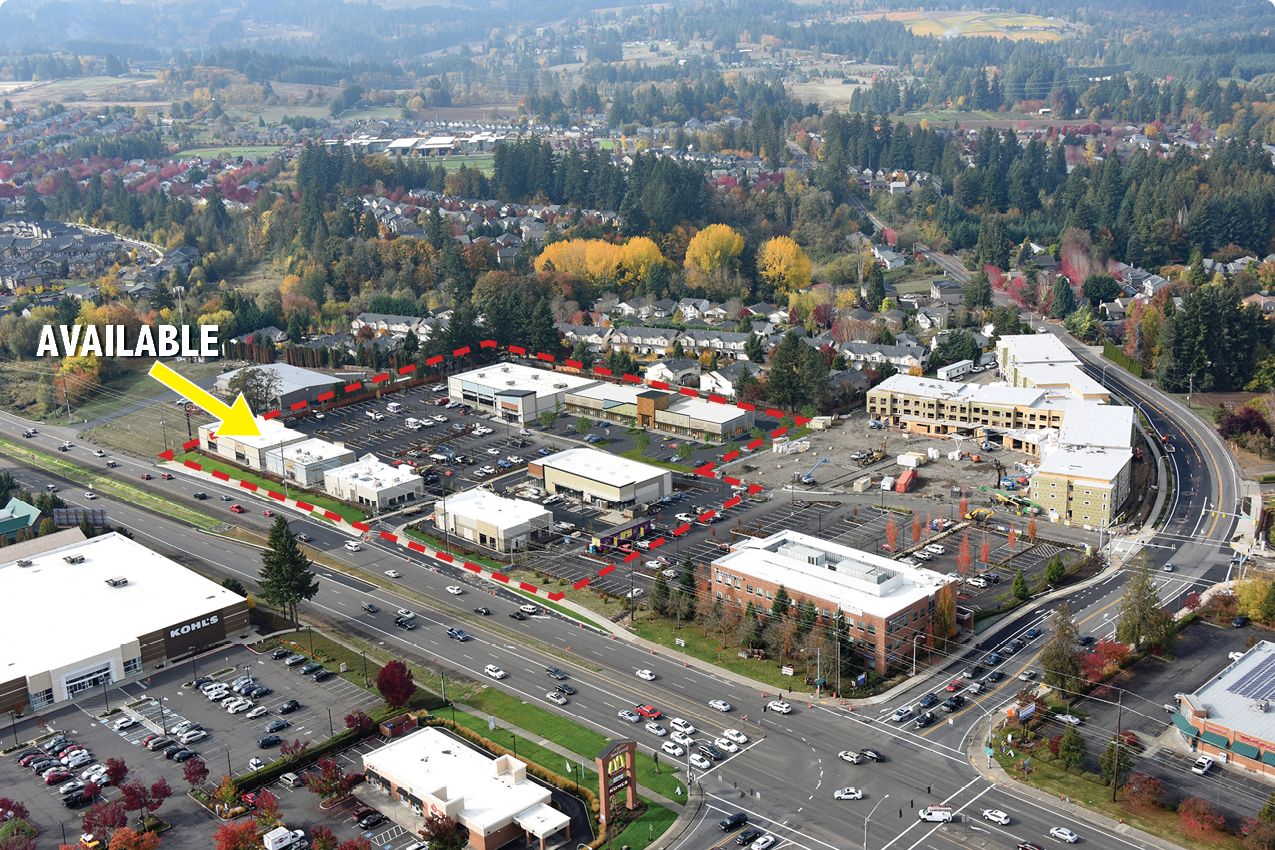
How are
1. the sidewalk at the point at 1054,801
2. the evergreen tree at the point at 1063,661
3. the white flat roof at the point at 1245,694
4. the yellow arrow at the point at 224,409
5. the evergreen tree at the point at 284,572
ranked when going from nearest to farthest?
the sidewalk at the point at 1054,801 < the white flat roof at the point at 1245,694 < the evergreen tree at the point at 1063,661 < the evergreen tree at the point at 284,572 < the yellow arrow at the point at 224,409

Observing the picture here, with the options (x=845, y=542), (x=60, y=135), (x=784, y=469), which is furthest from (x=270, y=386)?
(x=60, y=135)

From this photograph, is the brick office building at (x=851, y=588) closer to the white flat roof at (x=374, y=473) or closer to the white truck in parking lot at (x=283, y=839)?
the white truck in parking lot at (x=283, y=839)

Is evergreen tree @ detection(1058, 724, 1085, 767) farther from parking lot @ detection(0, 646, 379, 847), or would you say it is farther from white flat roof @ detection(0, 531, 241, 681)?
white flat roof @ detection(0, 531, 241, 681)

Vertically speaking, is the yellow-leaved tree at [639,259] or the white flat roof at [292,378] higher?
the yellow-leaved tree at [639,259]

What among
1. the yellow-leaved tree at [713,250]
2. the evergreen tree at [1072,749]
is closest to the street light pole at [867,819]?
the evergreen tree at [1072,749]

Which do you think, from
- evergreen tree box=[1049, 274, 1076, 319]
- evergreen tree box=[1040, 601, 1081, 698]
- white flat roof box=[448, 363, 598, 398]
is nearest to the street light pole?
evergreen tree box=[1040, 601, 1081, 698]

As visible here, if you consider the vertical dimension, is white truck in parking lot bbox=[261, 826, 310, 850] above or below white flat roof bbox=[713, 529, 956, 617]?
below

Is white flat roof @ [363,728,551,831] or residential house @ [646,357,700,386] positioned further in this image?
residential house @ [646,357,700,386]
